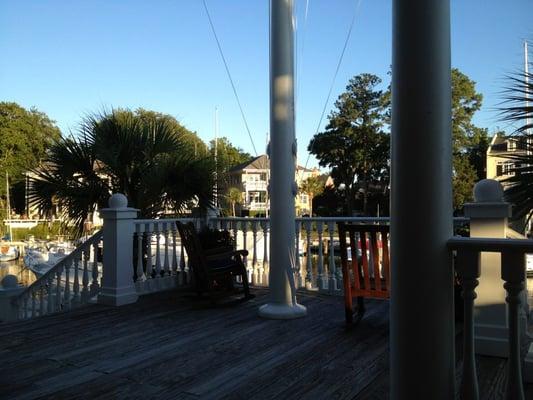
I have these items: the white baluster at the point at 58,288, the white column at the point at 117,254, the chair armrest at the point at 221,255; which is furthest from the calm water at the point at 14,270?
the chair armrest at the point at 221,255

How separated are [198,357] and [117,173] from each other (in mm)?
4325

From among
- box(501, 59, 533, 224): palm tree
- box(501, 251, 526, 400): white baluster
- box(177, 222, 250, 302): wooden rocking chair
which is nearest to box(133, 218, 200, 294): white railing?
box(177, 222, 250, 302): wooden rocking chair

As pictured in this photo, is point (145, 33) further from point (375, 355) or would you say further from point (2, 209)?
point (2, 209)

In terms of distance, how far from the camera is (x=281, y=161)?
171 inches

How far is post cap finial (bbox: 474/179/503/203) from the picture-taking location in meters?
3.03

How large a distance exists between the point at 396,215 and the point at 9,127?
130ft

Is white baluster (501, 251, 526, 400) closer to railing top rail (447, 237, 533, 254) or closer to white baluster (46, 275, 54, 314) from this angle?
railing top rail (447, 237, 533, 254)

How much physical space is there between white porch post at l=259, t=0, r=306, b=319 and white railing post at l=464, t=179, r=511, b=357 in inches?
68.4

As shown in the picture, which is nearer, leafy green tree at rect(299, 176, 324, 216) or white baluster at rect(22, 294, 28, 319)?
white baluster at rect(22, 294, 28, 319)

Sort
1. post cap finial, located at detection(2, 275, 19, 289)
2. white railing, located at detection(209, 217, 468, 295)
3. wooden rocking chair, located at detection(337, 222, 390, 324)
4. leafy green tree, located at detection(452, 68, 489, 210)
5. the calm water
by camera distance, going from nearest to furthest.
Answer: wooden rocking chair, located at detection(337, 222, 390, 324) → white railing, located at detection(209, 217, 468, 295) → post cap finial, located at detection(2, 275, 19, 289) → the calm water → leafy green tree, located at detection(452, 68, 489, 210)

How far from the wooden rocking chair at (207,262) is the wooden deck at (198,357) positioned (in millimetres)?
386

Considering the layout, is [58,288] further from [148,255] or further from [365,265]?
[365,265]

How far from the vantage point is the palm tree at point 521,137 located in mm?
2559

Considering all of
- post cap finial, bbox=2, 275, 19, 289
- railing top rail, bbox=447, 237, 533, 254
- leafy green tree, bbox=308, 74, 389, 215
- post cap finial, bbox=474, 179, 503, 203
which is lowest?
post cap finial, bbox=2, 275, 19, 289
